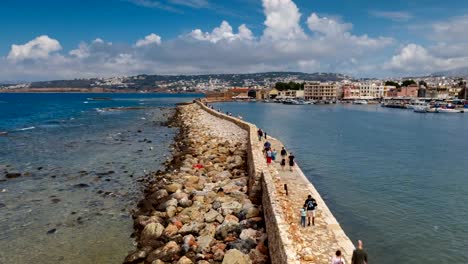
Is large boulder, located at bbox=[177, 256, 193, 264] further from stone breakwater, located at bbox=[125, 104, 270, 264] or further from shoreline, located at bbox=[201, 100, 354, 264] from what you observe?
shoreline, located at bbox=[201, 100, 354, 264]

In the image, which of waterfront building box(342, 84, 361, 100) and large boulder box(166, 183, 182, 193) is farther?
waterfront building box(342, 84, 361, 100)

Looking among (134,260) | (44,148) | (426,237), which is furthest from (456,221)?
(44,148)

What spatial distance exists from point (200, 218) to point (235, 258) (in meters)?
4.35

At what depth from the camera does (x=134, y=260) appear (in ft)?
42.4

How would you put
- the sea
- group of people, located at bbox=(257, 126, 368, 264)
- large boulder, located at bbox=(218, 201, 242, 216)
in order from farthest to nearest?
large boulder, located at bbox=(218, 201, 242, 216) → the sea → group of people, located at bbox=(257, 126, 368, 264)

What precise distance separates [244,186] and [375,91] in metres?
155

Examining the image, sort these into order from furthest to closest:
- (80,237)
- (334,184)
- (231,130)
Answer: (231,130) < (334,184) < (80,237)

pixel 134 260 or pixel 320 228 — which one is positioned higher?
pixel 320 228

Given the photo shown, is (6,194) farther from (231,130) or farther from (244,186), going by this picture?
(231,130)

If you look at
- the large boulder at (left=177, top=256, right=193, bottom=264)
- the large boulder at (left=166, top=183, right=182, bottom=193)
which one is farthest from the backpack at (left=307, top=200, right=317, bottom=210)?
the large boulder at (left=166, top=183, right=182, bottom=193)

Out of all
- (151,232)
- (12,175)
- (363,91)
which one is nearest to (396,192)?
(151,232)

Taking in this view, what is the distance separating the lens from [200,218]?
15945mm

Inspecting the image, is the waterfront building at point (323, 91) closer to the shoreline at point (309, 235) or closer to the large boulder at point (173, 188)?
the large boulder at point (173, 188)

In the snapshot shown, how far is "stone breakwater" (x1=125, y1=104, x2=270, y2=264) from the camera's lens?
12914 mm
